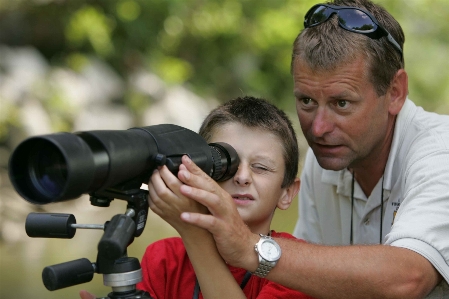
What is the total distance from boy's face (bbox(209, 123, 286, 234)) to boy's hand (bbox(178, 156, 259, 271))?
0.95 feet

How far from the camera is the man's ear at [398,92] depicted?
2719 mm

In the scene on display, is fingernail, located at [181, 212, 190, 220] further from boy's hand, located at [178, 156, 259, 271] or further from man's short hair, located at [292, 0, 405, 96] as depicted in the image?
man's short hair, located at [292, 0, 405, 96]

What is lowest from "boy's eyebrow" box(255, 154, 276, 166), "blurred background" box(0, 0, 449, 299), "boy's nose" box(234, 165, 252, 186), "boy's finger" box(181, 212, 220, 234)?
"boy's finger" box(181, 212, 220, 234)

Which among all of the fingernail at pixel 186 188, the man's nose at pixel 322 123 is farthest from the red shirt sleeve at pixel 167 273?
the man's nose at pixel 322 123

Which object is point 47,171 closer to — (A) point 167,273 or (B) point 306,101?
(A) point 167,273

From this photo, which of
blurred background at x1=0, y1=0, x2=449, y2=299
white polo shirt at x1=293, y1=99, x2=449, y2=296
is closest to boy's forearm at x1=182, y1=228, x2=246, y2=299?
white polo shirt at x1=293, y1=99, x2=449, y2=296

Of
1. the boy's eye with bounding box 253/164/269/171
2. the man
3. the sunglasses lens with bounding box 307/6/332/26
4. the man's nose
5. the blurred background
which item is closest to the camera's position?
the man

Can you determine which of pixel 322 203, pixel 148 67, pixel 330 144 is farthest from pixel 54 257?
pixel 330 144

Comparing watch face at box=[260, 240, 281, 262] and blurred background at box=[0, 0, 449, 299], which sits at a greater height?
blurred background at box=[0, 0, 449, 299]

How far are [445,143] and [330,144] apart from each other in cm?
42

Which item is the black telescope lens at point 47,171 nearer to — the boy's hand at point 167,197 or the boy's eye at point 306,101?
the boy's hand at point 167,197

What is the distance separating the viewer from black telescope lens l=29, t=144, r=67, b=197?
152cm

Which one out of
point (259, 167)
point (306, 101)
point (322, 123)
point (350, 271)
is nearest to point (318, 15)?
point (306, 101)

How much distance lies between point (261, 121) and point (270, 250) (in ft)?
1.79
